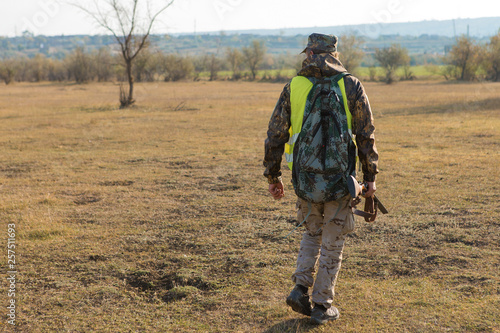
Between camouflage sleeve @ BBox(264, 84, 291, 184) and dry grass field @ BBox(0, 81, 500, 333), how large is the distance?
1235 millimetres

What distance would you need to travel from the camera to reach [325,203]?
336 centimetres

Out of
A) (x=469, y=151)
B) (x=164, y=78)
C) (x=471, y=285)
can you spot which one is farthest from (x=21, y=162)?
(x=164, y=78)

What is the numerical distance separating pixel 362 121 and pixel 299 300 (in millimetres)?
1432

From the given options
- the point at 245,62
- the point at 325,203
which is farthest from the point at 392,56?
the point at 325,203

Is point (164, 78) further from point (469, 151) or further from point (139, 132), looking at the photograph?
point (469, 151)

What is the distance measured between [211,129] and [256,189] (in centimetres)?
860

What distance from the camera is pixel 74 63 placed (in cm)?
5769

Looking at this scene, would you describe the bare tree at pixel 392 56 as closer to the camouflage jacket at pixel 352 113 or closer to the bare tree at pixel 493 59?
the bare tree at pixel 493 59

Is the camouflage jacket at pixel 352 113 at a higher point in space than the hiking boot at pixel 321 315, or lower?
higher

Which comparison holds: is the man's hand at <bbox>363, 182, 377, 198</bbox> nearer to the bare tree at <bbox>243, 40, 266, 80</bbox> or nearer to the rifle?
the rifle

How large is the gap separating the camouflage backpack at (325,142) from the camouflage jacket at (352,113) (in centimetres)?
6

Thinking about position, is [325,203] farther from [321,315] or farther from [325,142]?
[321,315]

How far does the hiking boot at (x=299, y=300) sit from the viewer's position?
3428mm

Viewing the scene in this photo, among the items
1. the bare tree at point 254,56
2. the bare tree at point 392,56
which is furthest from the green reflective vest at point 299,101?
the bare tree at point 254,56
